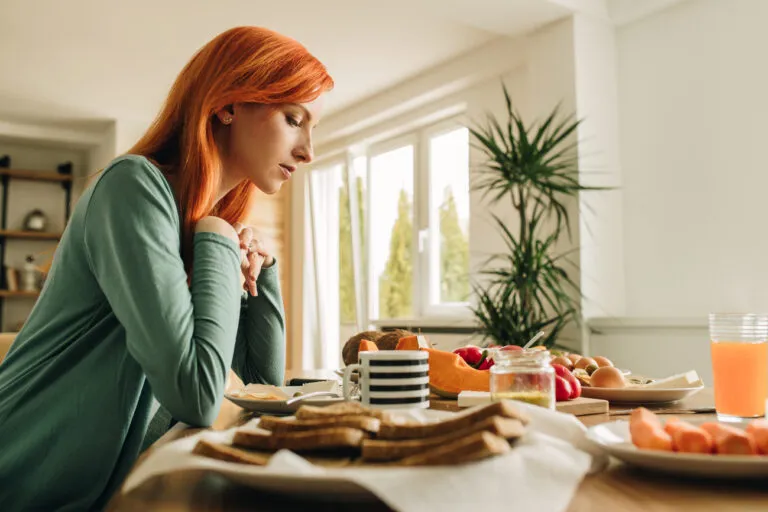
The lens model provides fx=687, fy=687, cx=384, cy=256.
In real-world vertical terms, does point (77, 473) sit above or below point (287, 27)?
below

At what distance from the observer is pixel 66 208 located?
22.0 feet

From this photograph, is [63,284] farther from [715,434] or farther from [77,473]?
[715,434]

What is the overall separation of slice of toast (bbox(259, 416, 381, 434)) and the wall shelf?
630 centimetres

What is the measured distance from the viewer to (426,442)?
1.84ft

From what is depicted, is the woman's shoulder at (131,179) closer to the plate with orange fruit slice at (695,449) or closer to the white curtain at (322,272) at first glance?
the plate with orange fruit slice at (695,449)

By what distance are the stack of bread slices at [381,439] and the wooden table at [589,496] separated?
3 cm

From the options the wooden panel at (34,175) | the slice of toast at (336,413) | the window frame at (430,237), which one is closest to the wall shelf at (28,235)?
the wooden panel at (34,175)

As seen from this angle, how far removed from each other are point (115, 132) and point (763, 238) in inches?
192

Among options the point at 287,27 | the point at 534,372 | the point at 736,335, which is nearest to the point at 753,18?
the point at 287,27

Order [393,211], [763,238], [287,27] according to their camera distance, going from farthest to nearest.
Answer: [393,211] < [287,27] < [763,238]

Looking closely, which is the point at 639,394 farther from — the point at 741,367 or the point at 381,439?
the point at 381,439

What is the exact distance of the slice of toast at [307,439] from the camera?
586 millimetres

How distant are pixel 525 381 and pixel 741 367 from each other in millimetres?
307

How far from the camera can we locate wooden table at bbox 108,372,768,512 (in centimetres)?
51
